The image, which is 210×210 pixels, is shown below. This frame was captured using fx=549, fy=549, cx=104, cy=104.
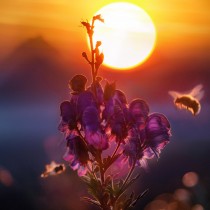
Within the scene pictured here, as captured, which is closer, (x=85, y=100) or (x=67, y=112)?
(x=85, y=100)

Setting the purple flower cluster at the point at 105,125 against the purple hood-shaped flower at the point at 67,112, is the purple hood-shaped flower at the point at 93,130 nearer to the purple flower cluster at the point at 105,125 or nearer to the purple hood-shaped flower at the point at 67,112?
the purple flower cluster at the point at 105,125

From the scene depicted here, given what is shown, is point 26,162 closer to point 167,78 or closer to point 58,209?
point 167,78

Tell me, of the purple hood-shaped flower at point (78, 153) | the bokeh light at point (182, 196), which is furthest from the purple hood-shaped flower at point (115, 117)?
the bokeh light at point (182, 196)

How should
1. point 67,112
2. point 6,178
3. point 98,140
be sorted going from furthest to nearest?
point 6,178 → point 67,112 → point 98,140

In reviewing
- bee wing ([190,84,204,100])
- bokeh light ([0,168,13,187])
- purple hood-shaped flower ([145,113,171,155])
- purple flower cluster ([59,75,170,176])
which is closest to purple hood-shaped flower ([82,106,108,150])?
purple flower cluster ([59,75,170,176])

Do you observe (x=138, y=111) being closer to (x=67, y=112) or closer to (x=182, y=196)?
(x=67, y=112)

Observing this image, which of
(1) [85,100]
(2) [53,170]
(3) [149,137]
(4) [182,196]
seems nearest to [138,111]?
(3) [149,137]

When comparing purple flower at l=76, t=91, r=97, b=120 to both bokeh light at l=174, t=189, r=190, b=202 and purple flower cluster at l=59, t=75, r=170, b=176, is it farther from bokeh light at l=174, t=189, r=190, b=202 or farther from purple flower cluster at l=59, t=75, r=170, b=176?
Result: bokeh light at l=174, t=189, r=190, b=202
